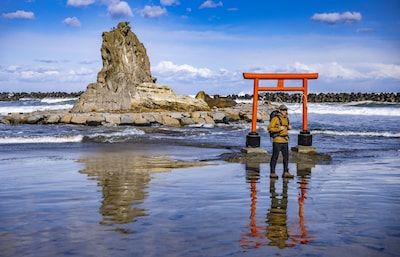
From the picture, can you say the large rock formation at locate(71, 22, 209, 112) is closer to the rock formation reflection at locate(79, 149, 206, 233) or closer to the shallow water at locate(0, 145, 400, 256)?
the rock formation reflection at locate(79, 149, 206, 233)

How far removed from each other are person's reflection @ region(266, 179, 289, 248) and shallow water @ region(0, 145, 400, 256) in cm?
1

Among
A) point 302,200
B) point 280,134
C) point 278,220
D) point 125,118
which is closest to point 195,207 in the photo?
point 278,220

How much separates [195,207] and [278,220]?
1.37 m

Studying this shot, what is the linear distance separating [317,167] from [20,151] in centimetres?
991

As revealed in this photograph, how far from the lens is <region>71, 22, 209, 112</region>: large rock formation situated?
115 ft

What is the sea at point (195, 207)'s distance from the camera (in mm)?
5219

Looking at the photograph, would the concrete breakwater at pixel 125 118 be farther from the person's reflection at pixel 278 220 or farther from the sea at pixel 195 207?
the person's reflection at pixel 278 220

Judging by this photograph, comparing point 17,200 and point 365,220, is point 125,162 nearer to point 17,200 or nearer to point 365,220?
point 17,200

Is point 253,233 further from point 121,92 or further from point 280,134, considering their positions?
point 121,92

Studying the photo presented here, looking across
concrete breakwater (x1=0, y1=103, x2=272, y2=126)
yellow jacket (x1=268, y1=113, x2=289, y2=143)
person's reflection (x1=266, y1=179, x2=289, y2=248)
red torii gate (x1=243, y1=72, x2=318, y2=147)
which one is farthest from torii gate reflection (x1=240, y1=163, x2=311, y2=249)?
concrete breakwater (x1=0, y1=103, x2=272, y2=126)

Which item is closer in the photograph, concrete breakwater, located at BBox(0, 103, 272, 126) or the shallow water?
the shallow water

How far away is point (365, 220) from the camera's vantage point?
6.37 m

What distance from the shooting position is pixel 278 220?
6383mm

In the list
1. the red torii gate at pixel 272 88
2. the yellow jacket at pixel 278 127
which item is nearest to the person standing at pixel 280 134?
the yellow jacket at pixel 278 127
